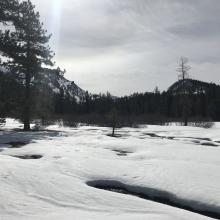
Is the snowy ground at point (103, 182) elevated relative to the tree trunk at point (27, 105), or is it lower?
lower

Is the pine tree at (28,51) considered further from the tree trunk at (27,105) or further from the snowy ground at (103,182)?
the snowy ground at (103,182)

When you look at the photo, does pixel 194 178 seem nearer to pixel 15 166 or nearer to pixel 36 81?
pixel 15 166

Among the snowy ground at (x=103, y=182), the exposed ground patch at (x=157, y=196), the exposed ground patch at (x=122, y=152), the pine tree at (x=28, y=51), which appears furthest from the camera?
the pine tree at (x=28, y=51)

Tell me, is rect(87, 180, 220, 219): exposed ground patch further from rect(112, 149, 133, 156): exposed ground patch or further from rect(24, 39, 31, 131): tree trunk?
rect(24, 39, 31, 131): tree trunk

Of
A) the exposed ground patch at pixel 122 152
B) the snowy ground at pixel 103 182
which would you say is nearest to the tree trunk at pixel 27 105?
the snowy ground at pixel 103 182

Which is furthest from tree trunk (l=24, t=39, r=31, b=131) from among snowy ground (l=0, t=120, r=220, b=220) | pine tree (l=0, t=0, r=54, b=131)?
snowy ground (l=0, t=120, r=220, b=220)

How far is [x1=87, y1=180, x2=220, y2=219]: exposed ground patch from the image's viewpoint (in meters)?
8.65

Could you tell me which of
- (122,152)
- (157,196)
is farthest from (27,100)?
(157,196)

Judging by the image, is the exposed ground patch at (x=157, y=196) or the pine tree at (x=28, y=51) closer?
the exposed ground patch at (x=157, y=196)

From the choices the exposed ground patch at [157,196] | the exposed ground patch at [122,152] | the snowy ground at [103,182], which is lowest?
the exposed ground patch at [157,196]

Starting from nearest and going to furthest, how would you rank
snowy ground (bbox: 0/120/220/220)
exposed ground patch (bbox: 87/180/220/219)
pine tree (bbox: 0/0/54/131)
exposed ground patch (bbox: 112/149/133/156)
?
snowy ground (bbox: 0/120/220/220) < exposed ground patch (bbox: 87/180/220/219) < exposed ground patch (bbox: 112/149/133/156) < pine tree (bbox: 0/0/54/131)

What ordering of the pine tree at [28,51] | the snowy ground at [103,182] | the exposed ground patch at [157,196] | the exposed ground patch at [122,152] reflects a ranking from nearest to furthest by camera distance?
the snowy ground at [103,182]
the exposed ground patch at [157,196]
the exposed ground patch at [122,152]
the pine tree at [28,51]

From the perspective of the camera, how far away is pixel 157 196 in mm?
9781

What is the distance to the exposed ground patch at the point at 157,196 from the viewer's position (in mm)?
8648
